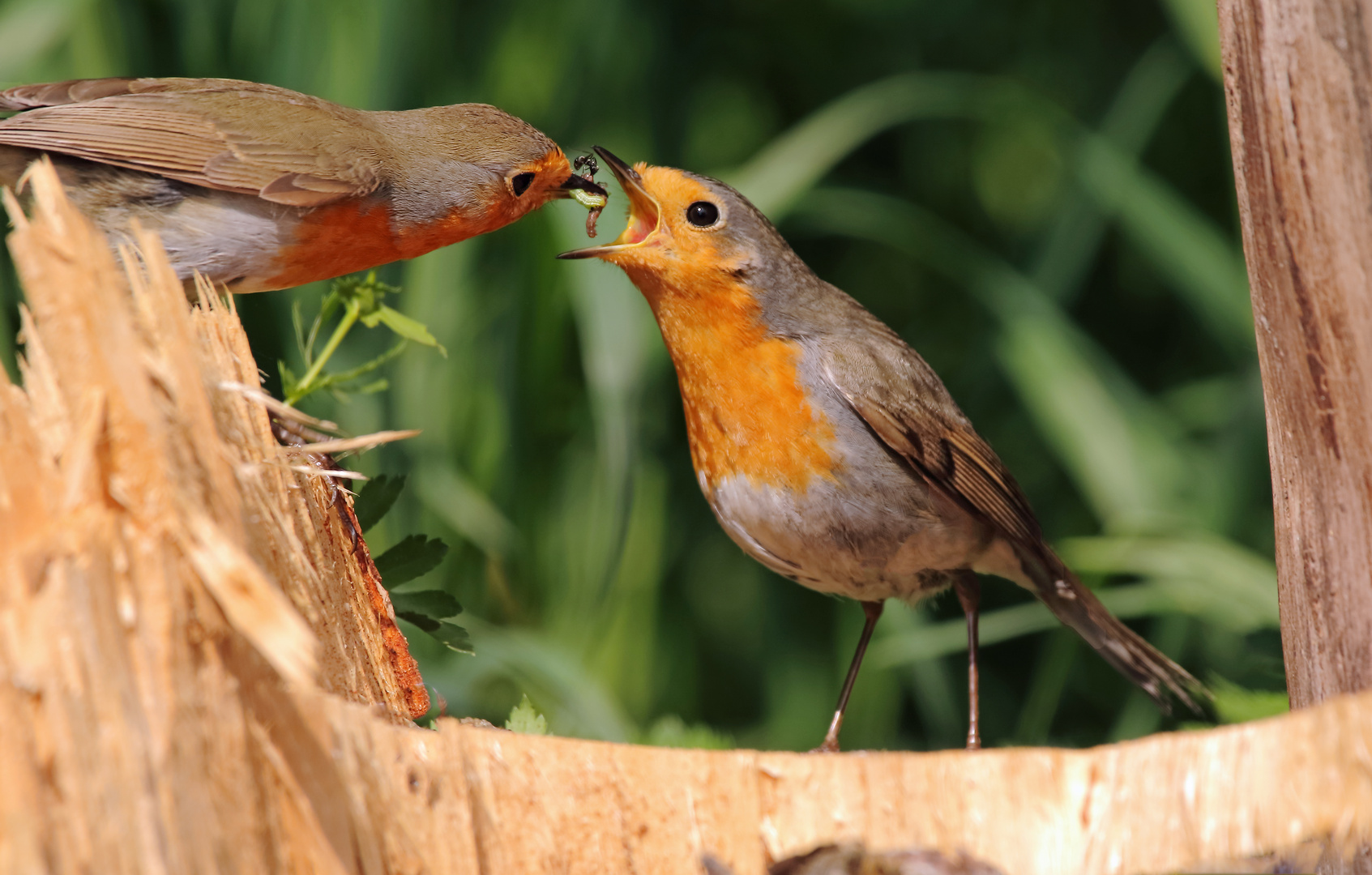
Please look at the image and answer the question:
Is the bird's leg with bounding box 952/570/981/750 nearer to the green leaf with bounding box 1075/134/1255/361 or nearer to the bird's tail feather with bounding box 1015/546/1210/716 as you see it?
the bird's tail feather with bounding box 1015/546/1210/716

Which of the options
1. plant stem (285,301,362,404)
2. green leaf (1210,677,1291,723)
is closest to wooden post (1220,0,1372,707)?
green leaf (1210,677,1291,723)

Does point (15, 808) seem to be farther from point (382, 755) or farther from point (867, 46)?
point (867, 46)

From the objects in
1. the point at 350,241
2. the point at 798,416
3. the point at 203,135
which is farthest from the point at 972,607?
the point at 203,135

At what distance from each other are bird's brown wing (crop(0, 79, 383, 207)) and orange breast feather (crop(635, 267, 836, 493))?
2.53ft

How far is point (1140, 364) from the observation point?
462cm

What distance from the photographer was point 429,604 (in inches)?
87.3

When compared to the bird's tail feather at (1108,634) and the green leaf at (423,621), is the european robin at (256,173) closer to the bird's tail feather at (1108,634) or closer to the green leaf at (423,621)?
the green leaf at (423,621)

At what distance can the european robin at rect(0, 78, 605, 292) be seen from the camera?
2.57 m

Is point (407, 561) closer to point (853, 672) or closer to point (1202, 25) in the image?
point (853, 672)

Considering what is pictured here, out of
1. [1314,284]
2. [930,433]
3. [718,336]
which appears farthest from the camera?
[930,433]

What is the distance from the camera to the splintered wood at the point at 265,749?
1.09m

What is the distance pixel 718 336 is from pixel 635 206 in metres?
0.37

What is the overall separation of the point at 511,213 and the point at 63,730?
2031mm

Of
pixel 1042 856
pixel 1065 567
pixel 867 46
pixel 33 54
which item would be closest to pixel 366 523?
pixel 1042 856
